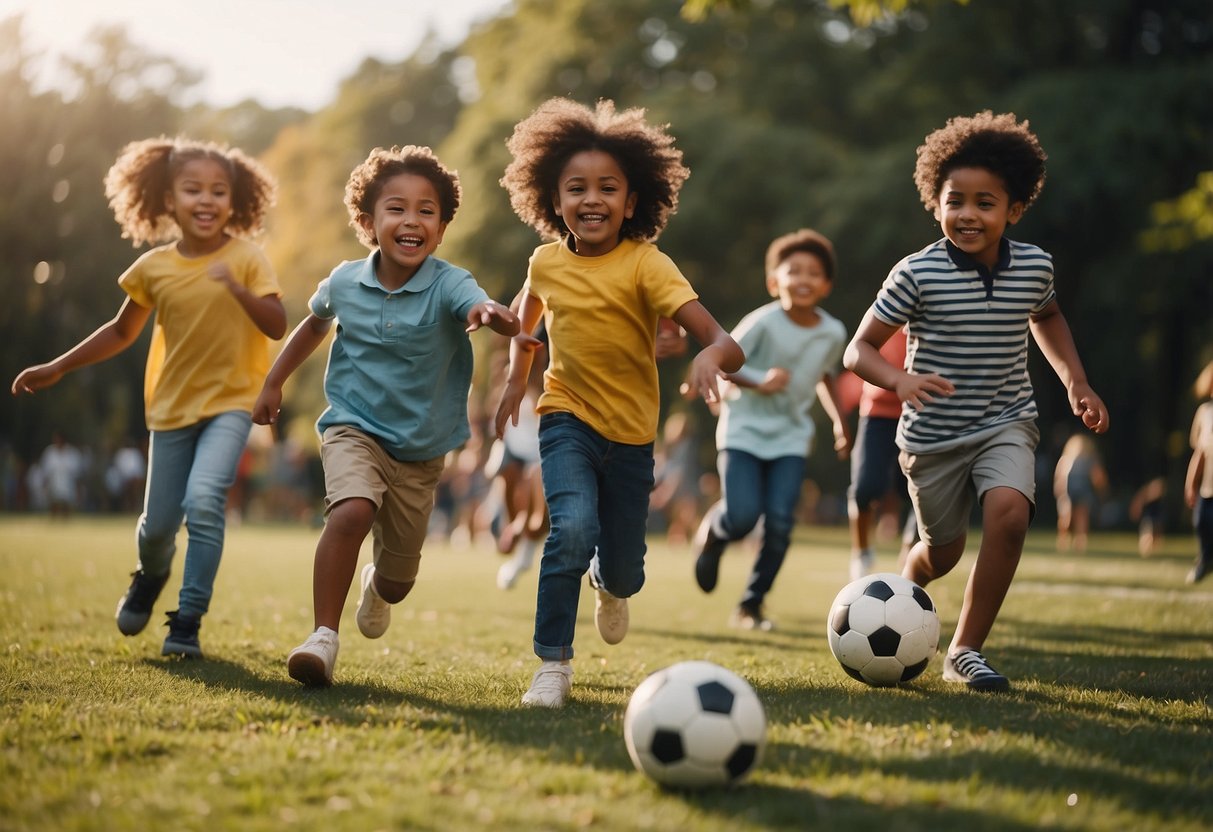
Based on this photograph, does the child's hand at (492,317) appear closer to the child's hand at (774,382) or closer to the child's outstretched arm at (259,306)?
the child's outstretched arm at (259,306)

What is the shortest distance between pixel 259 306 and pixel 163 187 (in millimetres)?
1321

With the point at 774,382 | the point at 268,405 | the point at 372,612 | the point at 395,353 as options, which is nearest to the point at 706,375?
the point at 395,353

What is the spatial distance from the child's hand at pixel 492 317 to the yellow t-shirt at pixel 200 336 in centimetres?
185

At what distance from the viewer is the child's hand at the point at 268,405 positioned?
5.50m

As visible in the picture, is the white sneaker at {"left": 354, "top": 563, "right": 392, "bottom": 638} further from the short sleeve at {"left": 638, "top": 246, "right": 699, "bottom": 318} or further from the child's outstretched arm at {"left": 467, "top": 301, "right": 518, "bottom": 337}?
the short sleeve at {"left": 638, "top": 246, "right": 699, "bottom": 318}

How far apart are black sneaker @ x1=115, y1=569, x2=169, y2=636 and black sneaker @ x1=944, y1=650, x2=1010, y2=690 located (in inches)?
155

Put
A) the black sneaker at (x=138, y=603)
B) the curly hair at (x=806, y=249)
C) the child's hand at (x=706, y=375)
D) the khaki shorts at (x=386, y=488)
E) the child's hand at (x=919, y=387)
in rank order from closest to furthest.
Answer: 1. the child's hand at (x=706, y=375)
2. the child's hand at (x=919, y=387)
3. the khaki shorts at (x=386, y=488)
4. the black sneaker at (x=138, y=603)
5. the curly hair at (x=806, y=249)

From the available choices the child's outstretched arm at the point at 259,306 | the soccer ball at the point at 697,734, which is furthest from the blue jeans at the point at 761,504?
the soccer ball at the point at 697,734

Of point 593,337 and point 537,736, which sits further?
point 593,337

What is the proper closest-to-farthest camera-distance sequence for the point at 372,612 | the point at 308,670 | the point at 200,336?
the point at 308,670
the point at 372,612
the point at 200,336

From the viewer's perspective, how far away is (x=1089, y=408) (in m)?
5.43

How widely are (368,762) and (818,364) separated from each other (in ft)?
17.1

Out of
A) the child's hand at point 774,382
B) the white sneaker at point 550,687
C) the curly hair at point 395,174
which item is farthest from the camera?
the child's hand at point 774,382

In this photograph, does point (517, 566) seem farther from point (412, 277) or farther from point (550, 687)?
point (550, 687)
